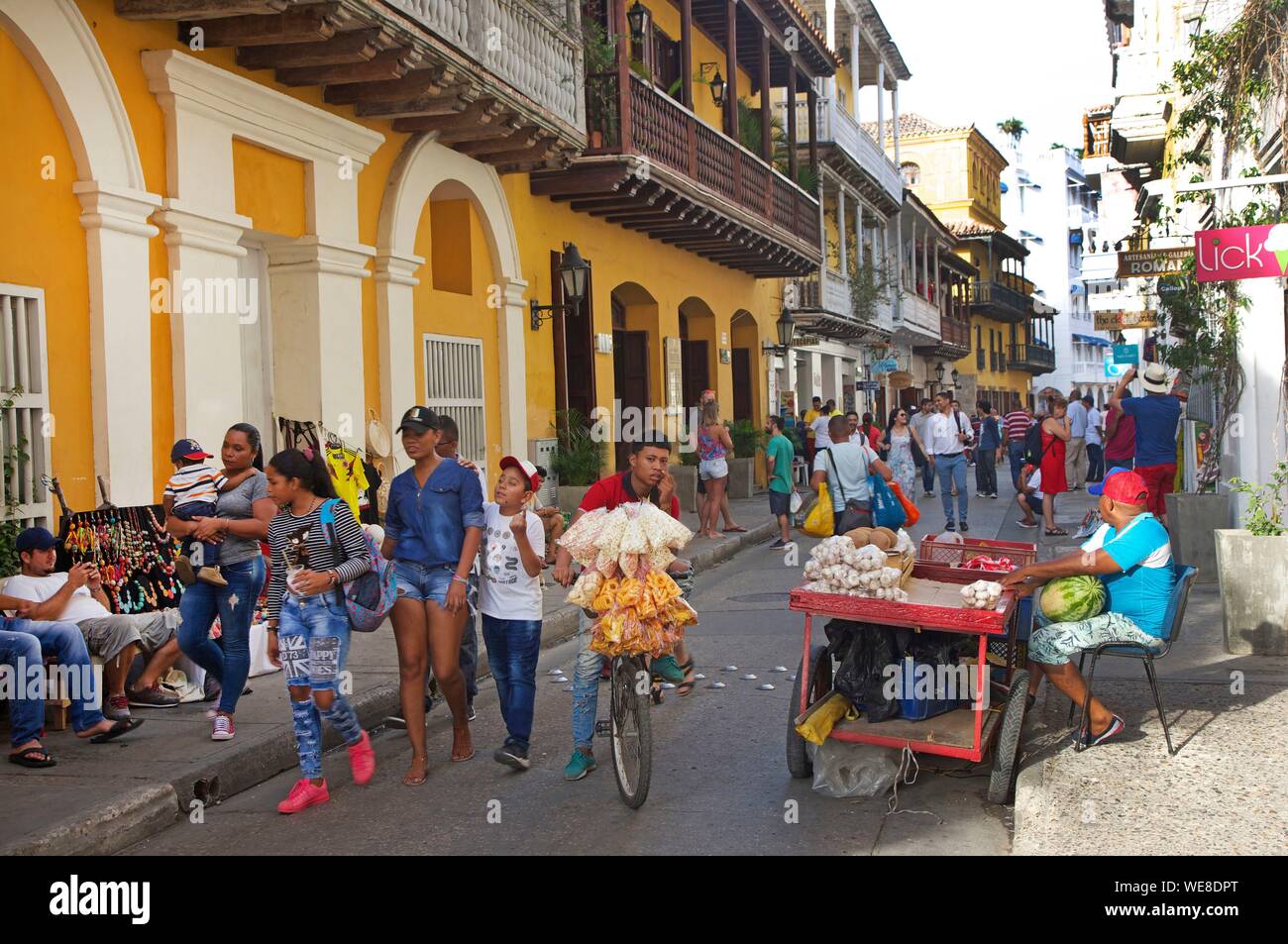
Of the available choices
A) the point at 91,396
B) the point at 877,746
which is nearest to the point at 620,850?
the point at 877,746

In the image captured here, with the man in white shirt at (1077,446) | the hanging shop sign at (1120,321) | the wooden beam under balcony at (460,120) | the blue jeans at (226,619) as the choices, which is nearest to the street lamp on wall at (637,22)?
the wooden beam under balcony at (460,120)

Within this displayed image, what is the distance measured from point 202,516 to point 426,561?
142cm

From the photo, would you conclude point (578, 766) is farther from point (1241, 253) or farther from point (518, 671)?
point (1241, 253)

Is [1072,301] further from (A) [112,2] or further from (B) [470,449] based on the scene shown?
(A) [112,2]

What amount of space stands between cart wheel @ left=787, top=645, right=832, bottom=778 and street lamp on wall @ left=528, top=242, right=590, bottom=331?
31.3 ft

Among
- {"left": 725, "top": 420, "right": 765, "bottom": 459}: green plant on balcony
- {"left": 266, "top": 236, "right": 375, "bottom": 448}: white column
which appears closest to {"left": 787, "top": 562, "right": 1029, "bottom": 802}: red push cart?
{"left": 266, "top": 236, "right": 375, "bottom": 448}: white column

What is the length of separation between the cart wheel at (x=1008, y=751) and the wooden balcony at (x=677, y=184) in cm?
1052

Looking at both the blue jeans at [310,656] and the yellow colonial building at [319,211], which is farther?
the yellow colonial building at [319,211]

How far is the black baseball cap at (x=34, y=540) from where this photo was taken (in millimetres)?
6734

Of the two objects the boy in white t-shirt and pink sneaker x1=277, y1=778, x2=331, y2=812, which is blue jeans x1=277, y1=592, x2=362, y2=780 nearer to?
pink sneaker x1=277, y1=778, x2=331, y2=812

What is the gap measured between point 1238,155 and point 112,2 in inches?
353

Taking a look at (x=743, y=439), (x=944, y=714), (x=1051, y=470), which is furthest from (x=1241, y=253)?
(x=743, y=439)

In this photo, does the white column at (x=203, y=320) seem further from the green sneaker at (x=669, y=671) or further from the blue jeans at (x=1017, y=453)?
the blue jeans at (x=1017, y=453)
